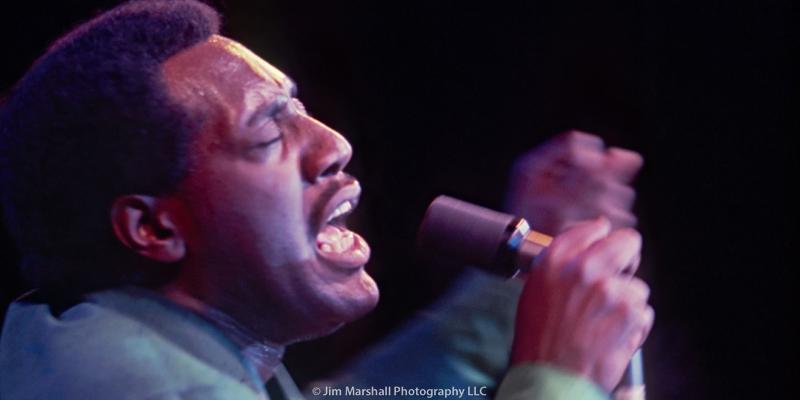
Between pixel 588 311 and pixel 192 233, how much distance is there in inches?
17.9

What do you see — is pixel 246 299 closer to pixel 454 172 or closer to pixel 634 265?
pixel 634 265

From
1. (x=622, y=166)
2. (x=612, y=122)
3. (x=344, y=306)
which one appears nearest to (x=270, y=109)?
(x=344, y=306)

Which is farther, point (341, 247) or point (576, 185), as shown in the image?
point (576, 185)

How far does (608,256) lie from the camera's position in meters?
0.94

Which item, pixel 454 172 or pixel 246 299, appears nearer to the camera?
pixel 246 299

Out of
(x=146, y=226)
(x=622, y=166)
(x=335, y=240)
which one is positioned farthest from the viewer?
(x=622, y=166)

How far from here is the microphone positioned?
1.06 m

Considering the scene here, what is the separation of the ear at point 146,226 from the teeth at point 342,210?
0.19 m

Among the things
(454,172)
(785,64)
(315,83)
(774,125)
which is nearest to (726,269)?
(774,125)

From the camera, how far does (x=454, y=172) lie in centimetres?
209

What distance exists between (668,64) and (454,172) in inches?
20.4

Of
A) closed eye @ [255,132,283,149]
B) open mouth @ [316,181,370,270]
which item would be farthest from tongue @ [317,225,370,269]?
closed eye @ [255,132,283,149]

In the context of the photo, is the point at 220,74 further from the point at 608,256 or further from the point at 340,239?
the point at 608,256

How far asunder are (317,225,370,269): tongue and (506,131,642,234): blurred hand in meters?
0.30
